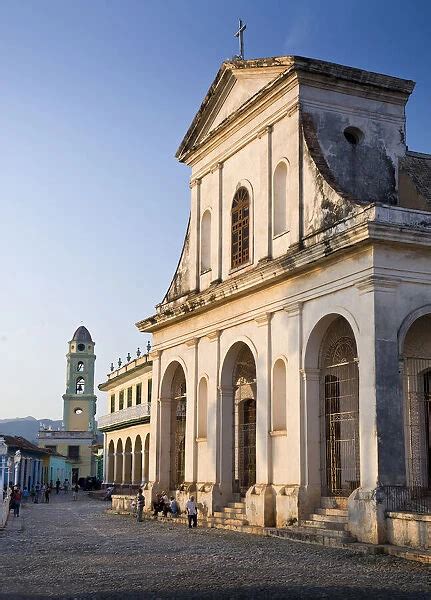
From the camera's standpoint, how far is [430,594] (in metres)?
10.1

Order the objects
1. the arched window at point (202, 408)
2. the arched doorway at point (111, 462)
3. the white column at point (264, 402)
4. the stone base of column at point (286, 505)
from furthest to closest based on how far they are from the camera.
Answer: the arched doorway at point (111, 462)
the arched window at point (202, 408)
the white column at point (264, 402)
the stone base of column at point (286, 505)

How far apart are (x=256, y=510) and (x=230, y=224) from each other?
7.49 metres

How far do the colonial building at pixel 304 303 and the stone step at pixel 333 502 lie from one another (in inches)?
3.1

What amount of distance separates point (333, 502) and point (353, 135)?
821 centimetres

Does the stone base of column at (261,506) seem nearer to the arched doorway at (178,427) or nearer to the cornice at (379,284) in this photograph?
the cornice at (379,284)

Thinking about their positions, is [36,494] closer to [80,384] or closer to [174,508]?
[80,384]

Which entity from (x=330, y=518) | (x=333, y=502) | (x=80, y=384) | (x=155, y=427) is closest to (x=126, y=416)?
(x=155, y=427)

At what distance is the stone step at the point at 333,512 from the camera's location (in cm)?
1596

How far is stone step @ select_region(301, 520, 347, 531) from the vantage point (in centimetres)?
1558

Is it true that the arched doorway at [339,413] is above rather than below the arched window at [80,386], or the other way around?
→ below

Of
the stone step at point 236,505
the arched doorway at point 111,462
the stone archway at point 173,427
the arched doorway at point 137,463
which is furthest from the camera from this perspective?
the arched doorway at point 111,462

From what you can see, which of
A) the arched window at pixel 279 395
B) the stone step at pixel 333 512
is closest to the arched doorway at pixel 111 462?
the arched window at pixel 279 395

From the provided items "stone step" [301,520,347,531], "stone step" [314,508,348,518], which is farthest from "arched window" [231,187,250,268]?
"stone step" [301,520,347,531]

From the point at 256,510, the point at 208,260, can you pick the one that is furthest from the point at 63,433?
the point at 256,510
